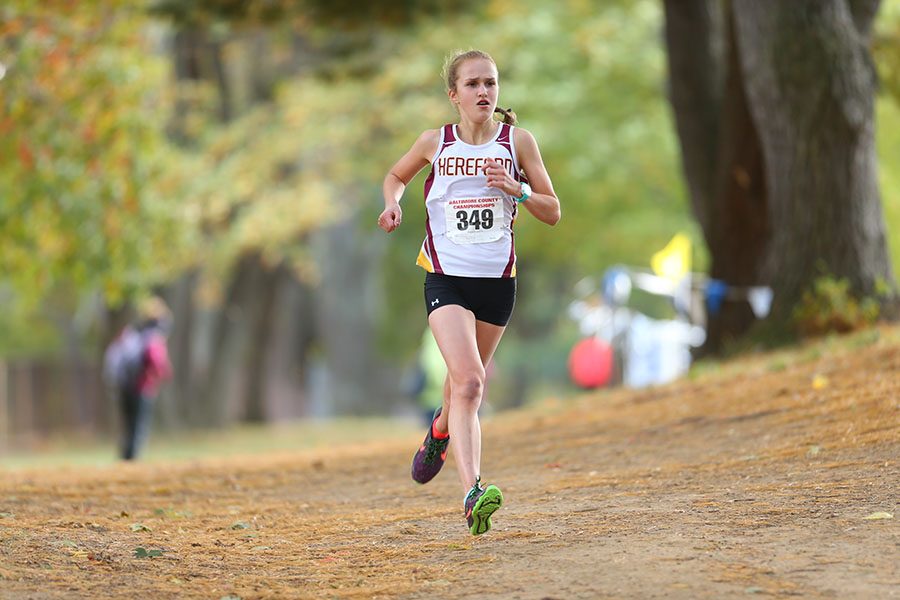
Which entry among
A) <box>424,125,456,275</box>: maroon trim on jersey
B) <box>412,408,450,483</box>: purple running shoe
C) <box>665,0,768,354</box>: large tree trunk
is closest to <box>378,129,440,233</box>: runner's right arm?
<box>424,125,456,275</box>: maroon trim on jersey

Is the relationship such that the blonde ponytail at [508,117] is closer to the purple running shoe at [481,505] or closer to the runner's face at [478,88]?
the runner's face at [478,88]

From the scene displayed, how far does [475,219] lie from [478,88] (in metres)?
0.58

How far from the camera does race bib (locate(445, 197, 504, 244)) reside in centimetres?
734

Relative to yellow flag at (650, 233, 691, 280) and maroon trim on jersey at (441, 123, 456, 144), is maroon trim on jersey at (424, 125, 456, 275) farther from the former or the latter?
yellow flag at (650, 233, 691, 280)

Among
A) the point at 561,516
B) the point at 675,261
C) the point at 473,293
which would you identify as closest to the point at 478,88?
the point at 473,293

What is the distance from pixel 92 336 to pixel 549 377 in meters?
16.2

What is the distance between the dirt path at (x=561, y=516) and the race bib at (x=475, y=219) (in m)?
1.29

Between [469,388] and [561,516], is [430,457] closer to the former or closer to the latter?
[561,516]

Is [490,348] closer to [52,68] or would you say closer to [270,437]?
[52,68]

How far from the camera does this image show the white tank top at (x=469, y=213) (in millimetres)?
7348

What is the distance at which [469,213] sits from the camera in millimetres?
7340

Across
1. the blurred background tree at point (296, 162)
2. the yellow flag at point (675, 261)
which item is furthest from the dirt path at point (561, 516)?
the yellow flag at point (675, 261)

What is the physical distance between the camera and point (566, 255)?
38719 millimetres

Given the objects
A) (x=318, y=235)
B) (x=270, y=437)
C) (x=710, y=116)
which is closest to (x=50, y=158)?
(x=710, y=116)
